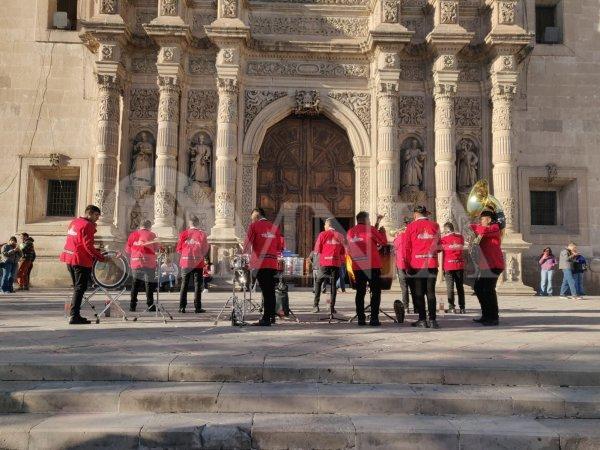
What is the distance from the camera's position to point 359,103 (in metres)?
17.6

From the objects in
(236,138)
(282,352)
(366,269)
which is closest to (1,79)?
(236,138)

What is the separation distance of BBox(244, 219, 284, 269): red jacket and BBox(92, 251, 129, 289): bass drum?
2.32m

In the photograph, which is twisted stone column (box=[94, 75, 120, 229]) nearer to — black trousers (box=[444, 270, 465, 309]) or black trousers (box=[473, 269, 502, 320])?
A: black trousers (box=[444, 270, 465, 309])

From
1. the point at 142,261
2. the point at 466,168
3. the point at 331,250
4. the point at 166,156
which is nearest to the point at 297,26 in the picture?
the point at 166,156

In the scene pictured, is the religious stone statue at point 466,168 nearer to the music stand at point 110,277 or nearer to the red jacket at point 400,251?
the red jacket at point 400,251

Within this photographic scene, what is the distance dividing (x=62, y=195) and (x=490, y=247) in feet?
49.1

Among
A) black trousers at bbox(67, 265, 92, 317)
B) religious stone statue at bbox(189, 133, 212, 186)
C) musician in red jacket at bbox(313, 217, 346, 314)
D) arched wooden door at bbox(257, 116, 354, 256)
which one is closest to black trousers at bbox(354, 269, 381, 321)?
musician in red jacket at bbox(313, 217, 346, 314)

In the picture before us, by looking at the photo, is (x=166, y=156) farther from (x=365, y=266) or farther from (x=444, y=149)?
(x=365, y=266)

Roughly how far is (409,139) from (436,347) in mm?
12343

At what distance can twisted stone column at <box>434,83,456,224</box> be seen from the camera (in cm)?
1645

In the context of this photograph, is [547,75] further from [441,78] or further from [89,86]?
[89,86]

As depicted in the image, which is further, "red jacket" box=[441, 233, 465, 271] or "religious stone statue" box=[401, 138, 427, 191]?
"religious stone statue" box=[401, 138, 427, 191]

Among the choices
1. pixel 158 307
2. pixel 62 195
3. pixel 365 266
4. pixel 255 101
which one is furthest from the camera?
pixel 62 195

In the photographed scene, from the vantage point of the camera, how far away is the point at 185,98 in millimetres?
17250
